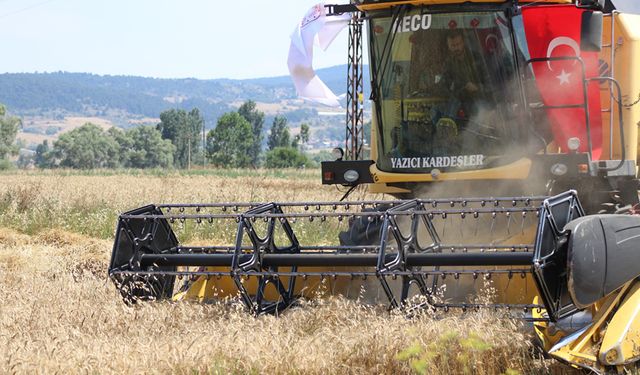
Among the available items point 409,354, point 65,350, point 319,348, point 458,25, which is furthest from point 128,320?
point 458,25

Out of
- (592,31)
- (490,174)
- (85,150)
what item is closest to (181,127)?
(85,150)

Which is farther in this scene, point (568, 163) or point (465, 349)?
point (568, 163)

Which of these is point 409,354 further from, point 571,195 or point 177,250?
point 177,250

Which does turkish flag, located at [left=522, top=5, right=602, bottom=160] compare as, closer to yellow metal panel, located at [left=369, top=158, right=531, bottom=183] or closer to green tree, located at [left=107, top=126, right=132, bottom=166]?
yellow metal panel, located at [left=369, top=158, right=531, bottom=183]

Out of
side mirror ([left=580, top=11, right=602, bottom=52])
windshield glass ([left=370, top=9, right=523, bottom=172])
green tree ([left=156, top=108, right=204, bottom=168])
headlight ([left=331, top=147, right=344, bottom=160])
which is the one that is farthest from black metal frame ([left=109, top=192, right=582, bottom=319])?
green tree ([left=156, top=108, right=204, bottom=168])

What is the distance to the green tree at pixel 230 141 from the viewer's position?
3521 inches

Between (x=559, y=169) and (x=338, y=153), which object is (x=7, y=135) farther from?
(x=559, y=169)

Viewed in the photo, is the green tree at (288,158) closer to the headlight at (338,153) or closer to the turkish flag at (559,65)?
the headlight at (338,153)

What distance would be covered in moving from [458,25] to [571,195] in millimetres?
2079

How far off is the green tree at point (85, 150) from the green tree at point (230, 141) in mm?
11914

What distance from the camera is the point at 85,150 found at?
354 ft

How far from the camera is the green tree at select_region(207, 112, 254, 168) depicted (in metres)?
89.4

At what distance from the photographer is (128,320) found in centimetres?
608

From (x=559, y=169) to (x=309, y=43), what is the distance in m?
3.18
